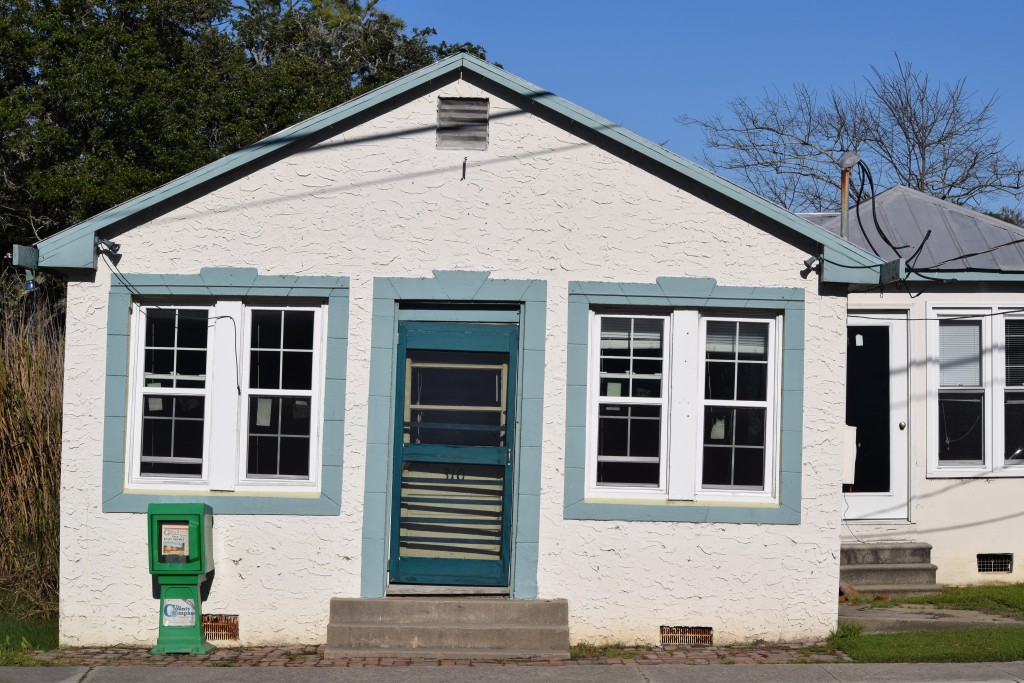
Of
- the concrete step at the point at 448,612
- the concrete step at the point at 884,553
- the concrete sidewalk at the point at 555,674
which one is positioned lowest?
the concrete sidewalk at the point at 555,674

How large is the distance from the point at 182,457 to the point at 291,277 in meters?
1.72

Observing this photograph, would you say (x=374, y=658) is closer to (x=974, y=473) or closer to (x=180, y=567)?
(x=180, y=567)

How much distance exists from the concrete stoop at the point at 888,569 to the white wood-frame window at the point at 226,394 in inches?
205

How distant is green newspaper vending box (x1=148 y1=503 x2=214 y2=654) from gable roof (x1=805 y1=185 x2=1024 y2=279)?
7.17 metres

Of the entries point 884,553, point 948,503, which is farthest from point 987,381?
point 884,553

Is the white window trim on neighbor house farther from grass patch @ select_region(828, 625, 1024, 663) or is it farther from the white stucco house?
the white stucco house

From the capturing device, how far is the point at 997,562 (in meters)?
11.0

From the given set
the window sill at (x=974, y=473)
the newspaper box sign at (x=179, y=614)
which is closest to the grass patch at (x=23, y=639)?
the newspaper box sign at (x=179, y=614)

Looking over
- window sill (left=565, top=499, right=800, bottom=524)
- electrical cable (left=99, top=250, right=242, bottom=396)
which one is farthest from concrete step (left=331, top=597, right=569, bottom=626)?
electrical cable (left=99, top=250, right=242, bottom=396)

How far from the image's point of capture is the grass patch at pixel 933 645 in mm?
8000

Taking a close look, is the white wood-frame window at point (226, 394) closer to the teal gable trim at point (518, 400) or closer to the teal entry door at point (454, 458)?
the teal gable trim at point (518, 400)

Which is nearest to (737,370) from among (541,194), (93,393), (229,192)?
(541,194)

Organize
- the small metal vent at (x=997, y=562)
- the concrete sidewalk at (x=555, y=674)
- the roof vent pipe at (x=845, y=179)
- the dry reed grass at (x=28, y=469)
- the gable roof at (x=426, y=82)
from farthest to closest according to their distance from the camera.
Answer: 1. the roof vent pipe at (x=845, y=179)
2. the small metal vent at (x=997, y=562)
3. the dry reed grass at (x=28, y=469)
4. the gable roof at (x=426, y=82)
5. the concrete sidewalk at (x=555, y=674)

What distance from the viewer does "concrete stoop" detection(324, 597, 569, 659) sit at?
8289 millimetres
